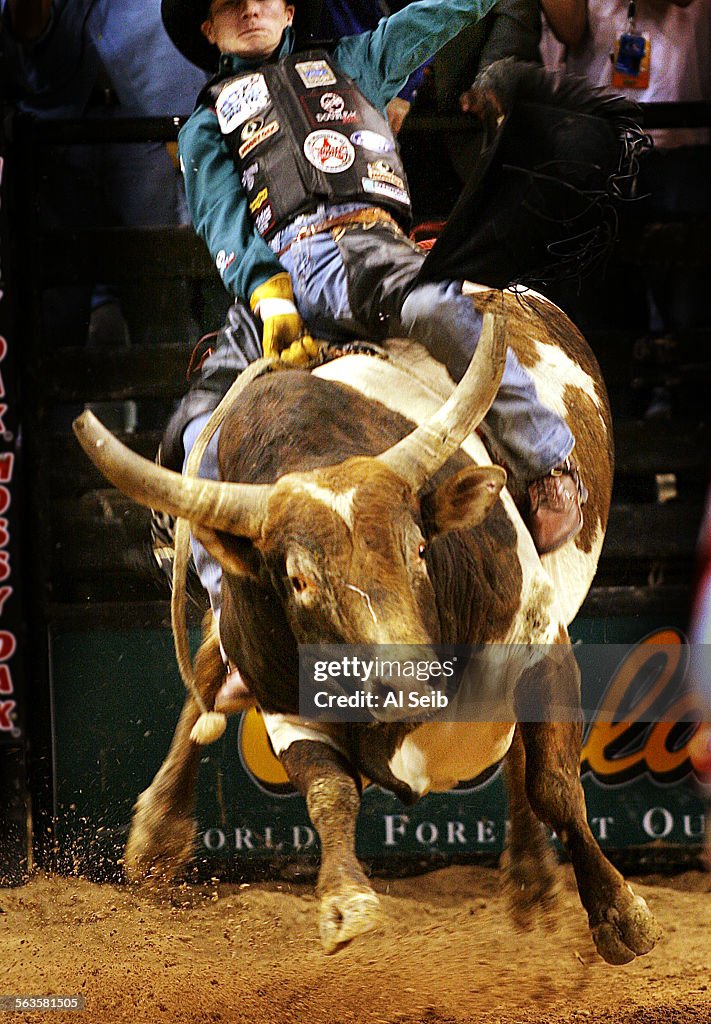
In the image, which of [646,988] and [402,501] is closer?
[402,501]

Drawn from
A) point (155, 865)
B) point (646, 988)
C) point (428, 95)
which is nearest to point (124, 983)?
point (155, 865)

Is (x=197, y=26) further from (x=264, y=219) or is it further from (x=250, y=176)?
(x=264, y=219)

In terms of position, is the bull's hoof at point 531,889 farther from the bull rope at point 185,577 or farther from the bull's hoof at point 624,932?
the bull rope at point 185,577

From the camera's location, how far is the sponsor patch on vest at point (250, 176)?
8.22 feet

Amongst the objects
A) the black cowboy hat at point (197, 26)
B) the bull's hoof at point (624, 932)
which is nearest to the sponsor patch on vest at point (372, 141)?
the black cowboy hat at point (197, 26)

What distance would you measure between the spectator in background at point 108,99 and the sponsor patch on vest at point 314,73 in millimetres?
234

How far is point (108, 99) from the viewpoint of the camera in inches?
101

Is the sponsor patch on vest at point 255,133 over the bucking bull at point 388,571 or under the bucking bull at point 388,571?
over

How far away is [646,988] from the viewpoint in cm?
259

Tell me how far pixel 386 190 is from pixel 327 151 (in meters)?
0.16

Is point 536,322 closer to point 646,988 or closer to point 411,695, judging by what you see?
point 411,695

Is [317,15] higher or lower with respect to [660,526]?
higher

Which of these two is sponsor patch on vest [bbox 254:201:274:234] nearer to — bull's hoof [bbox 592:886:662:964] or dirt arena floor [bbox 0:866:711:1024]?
dirt arena floor [bbox 0:866:711:1024]

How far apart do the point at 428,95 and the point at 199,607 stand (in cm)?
133
